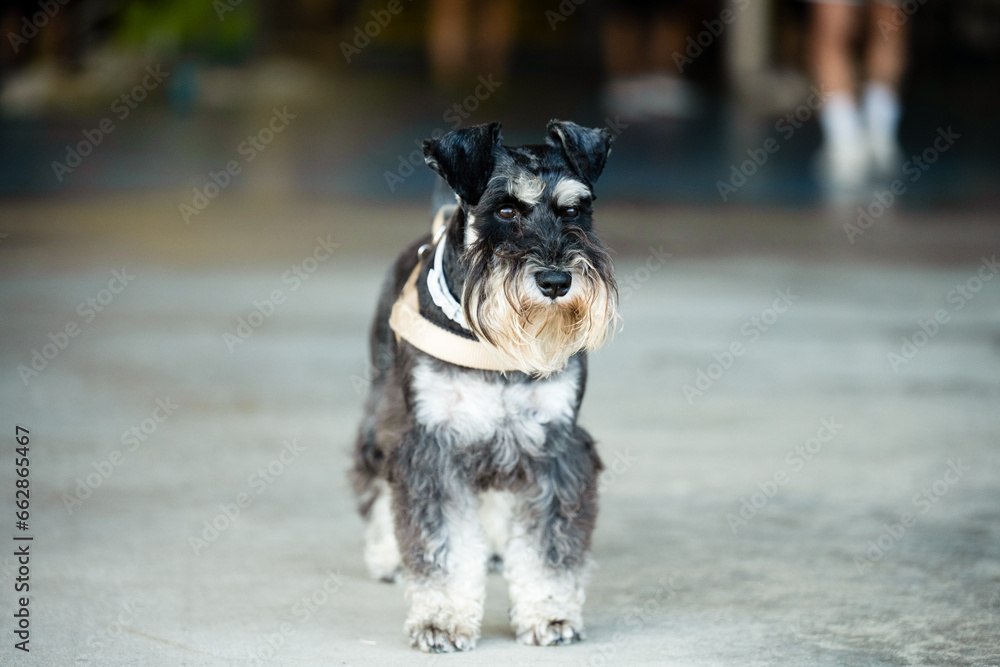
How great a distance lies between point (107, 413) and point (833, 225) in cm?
646

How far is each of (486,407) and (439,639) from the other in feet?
2.19

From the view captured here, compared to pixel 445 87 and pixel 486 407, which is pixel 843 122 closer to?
pixel 445 87

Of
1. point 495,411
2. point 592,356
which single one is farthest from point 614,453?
point 495,411

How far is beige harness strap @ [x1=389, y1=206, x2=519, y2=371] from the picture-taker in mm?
3779

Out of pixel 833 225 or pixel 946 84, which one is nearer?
pixel 833 225

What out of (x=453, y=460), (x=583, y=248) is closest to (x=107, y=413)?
(x=453, y=460)

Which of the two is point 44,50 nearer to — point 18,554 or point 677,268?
point 677,268

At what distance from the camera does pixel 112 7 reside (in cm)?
1839

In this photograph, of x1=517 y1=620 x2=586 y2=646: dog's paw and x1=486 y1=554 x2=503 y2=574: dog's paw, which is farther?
x1=486 y1=554 x2=503 y2=574: dog's paw

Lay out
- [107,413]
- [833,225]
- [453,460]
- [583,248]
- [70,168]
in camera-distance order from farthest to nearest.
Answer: [70,168]
[833,225]
[107,413]
[453,460]
[583,248]

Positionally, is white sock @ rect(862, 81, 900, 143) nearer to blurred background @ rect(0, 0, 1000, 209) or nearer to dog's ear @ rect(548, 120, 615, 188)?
blurred background @ rect(0, 0, 1000, 209)

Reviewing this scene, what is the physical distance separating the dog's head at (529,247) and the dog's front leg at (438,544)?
1.34 feet

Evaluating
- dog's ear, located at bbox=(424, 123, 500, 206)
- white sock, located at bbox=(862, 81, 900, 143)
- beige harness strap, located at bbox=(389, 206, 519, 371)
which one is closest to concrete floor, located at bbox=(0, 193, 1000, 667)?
beige harness strap, located at bbox=(389, 206, 519, 371)

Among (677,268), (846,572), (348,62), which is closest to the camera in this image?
(846,572)
